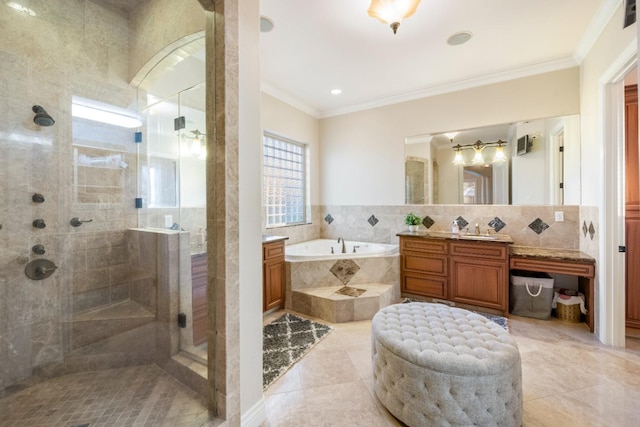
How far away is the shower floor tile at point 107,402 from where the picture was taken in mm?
1513

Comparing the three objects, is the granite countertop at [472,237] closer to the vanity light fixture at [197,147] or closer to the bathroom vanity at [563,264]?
the bathroom vanity at [563,264]

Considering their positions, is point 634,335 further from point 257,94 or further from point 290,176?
point 290,176

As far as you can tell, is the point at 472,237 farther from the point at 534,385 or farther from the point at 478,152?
the point at 534,385

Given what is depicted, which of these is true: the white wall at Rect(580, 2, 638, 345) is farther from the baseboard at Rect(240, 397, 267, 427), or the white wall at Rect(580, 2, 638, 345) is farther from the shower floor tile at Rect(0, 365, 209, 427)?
the shower floor tile at Rect(0, 365, 209, 427)

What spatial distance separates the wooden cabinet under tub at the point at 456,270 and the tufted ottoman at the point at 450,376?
4.99ft

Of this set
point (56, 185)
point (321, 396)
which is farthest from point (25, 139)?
point (321, 396)

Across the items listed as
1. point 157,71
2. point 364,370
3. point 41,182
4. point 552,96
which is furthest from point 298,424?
point 552,96

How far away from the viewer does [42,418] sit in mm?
1539

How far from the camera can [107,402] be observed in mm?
1645

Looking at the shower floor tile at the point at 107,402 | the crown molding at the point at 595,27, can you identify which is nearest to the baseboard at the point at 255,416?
the shower floor tile at the point at 107,402

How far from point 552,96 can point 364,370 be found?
12.0 ft

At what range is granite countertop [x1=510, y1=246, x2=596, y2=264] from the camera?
264 cm

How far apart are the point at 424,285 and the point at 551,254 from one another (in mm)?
1368

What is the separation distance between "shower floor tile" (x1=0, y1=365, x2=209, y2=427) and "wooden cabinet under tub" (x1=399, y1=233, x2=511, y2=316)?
279cm
